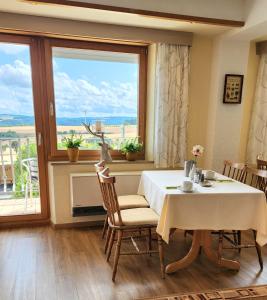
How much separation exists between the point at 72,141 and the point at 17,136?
68cm

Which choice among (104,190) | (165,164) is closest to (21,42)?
(104,190)

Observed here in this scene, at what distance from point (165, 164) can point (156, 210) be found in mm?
926

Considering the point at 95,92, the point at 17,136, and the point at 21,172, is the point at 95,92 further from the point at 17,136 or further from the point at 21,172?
the point at 21,172

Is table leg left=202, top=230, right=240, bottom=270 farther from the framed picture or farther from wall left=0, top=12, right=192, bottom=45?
wall left=0, top=12, right=192, bottom=45

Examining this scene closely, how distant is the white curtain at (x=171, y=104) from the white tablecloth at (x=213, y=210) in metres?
1.04

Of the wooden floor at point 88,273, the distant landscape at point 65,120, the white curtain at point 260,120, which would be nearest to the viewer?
the wooden floor at point 88,273

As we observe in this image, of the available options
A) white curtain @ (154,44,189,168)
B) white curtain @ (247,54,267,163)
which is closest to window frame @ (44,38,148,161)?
white curtain @ (154,44,189,168)

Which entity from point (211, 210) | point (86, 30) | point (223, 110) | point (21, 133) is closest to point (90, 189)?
point (21, 133)

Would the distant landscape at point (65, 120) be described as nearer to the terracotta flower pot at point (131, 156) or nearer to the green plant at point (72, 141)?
the green plant at point (72, 141)

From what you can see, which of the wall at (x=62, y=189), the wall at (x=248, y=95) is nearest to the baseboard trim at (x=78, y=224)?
the wall at (x=62, y=189)

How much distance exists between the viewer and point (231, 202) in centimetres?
203

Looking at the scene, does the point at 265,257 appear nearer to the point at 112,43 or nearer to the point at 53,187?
the point at 53,187

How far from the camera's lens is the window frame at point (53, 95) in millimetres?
2824

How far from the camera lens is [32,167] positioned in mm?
3072
